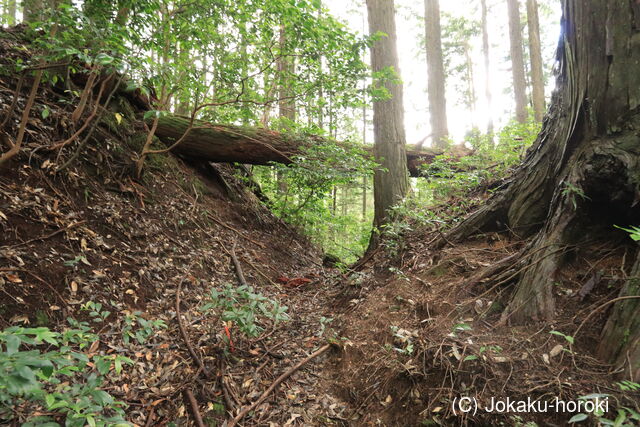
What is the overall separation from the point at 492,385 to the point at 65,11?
445 cm

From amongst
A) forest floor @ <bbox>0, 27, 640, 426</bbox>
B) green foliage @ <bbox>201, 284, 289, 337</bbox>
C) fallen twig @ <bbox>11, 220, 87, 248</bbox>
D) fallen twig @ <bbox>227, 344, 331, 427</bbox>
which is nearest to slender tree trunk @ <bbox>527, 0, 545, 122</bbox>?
forest floor @ <bbox>0, 27, 640, 426</bbox>

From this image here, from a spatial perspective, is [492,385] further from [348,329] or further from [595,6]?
[595,6]

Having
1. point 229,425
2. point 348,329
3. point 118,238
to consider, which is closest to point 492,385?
point 348,329

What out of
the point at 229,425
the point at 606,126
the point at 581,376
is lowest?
the point at 229,425

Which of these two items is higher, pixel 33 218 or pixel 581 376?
pixel 33 218

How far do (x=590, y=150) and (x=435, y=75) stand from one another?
9.33 m

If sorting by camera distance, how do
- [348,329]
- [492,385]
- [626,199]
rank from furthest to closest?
[348,329]
[626,199]
[492,385]

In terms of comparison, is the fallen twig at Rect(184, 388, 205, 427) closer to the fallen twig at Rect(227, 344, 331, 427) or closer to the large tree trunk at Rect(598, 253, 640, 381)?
the fallen twig at Rect(227, 344, 331, 427)

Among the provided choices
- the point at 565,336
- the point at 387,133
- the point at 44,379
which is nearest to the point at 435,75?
the point at 387,133

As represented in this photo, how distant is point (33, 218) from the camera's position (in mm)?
3334

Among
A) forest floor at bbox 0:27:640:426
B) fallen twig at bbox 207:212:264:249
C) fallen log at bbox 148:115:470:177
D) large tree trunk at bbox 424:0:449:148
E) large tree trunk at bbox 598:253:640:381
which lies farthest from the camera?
large tree trunk at bbox 424:0:449:148

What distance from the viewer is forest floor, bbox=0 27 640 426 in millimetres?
2316

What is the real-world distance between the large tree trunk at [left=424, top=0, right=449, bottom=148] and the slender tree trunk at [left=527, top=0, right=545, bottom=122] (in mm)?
2525

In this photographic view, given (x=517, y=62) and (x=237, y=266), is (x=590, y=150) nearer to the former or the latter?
(x=237, y=266)
